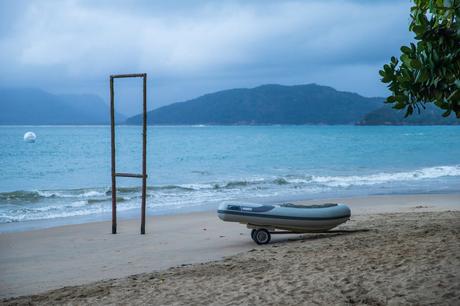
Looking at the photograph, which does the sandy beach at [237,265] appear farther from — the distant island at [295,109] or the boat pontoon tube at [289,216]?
the distant island at [295,109]

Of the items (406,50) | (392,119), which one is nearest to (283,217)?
(406,50)

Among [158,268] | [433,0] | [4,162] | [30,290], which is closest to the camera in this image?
[433,0]

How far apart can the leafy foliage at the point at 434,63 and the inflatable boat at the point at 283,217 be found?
3133 millimetres

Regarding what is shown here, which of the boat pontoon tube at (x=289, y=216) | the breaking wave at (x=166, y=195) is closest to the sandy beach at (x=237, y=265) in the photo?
the boat pontoon tube at (x=289, y=216)

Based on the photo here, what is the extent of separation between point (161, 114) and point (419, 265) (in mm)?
172344

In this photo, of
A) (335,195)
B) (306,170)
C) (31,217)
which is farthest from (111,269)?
(306,170)

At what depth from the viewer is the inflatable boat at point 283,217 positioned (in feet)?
31.6

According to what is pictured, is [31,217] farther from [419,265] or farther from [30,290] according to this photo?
[419,265]

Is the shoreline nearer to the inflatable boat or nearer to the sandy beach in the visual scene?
the sandy beach

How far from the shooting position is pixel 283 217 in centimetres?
962

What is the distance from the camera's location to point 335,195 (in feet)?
63.4

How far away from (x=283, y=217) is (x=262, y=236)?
52cm

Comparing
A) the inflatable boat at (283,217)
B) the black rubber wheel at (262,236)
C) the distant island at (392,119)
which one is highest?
the distant island at (392,119)

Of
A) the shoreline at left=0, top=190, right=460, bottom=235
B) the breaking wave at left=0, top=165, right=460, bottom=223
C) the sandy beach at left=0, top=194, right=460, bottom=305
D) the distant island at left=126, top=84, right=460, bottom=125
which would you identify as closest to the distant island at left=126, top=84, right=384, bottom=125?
the distant island at left=126, top=84, right=460, bottom=125
